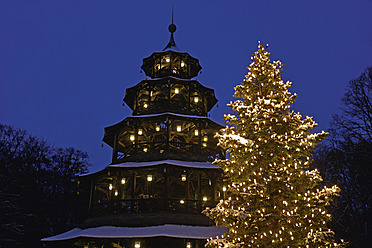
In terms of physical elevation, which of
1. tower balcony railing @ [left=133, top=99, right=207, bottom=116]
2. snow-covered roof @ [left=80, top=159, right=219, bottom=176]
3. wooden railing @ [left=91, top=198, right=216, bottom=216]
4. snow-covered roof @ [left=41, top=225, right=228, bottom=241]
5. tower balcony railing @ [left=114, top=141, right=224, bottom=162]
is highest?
tower balcony railing @ [left=133, top=99, right=207, bottom=116]

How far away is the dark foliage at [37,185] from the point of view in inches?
1320

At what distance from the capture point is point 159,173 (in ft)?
72.9

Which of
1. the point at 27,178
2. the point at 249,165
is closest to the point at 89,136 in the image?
the point at 27,178

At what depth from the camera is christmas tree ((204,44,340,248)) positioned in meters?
10.9

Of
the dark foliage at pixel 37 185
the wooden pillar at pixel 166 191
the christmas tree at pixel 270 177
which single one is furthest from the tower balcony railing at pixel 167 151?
the dark foliage at pixel 37 185

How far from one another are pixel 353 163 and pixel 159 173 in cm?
1379

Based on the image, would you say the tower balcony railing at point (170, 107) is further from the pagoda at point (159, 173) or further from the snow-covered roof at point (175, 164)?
the snow-covered roof at point (175, 164)

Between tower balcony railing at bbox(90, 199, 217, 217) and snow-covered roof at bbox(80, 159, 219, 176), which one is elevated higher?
snow-covered roof at bbox(80, 159, 219, 176)

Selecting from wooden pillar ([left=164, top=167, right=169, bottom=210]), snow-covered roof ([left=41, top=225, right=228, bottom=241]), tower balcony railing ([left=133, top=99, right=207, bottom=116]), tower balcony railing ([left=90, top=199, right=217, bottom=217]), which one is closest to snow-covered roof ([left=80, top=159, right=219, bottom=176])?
wooden pillar ([left=164, top=167, right=169, bottom=210])

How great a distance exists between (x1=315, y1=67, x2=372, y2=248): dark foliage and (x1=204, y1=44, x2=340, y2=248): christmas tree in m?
10.2

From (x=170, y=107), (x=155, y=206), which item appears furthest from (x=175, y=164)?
(x=170, y=107)

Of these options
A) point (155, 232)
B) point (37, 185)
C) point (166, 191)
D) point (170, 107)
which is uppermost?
point (170, 107)

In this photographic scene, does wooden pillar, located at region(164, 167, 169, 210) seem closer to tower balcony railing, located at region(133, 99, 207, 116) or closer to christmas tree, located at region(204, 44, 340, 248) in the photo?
tower balcony railing, located at region(133, 99, 207, 116)

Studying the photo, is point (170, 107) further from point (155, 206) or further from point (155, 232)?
point (155, 232)
